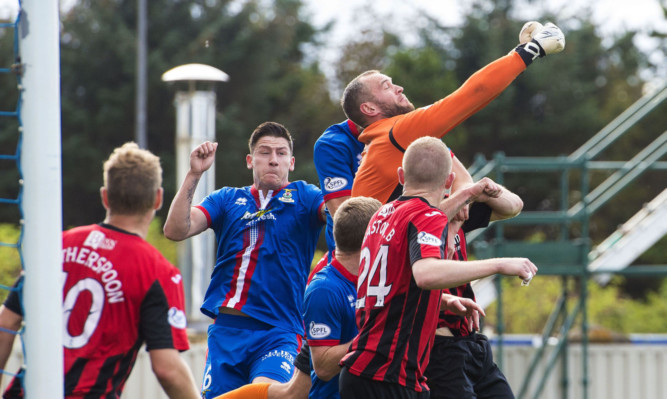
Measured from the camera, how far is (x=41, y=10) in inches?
169

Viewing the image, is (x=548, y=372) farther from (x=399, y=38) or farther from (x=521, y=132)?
(x=399, y=38)

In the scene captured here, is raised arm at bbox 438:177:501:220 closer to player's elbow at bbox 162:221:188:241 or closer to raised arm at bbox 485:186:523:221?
raised arm at bbox 485:186:523:221

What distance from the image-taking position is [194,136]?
10312mm

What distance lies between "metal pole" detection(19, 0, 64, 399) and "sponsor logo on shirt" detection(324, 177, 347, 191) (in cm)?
173

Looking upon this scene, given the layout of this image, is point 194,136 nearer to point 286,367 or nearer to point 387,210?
point 286,367

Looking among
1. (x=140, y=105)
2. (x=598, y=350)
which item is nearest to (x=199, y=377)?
(x=598, y=350)

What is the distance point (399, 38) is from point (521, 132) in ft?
21.6

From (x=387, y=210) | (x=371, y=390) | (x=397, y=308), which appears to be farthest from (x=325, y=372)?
(x=387, y=210)

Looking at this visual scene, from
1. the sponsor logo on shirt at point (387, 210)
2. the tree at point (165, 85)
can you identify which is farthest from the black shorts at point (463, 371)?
the tree at point (165, 85)

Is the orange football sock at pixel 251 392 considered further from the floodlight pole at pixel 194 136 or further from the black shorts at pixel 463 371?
the floodlight pole at pixel 194 136

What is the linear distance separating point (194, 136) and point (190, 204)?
493 centimetres

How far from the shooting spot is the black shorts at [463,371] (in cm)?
446

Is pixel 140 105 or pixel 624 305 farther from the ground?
pixel 140 105

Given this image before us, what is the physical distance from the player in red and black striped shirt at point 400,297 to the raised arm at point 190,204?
4.59 ft
